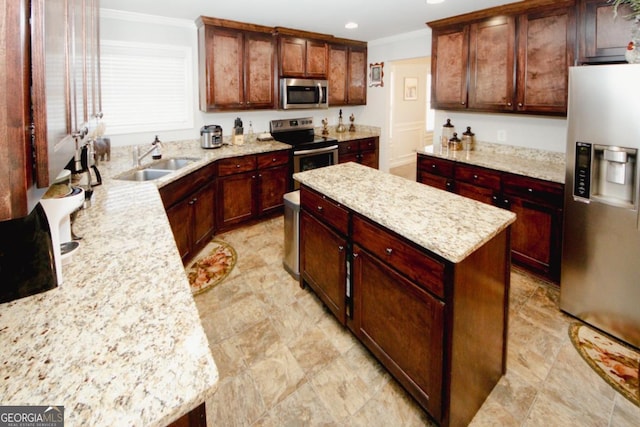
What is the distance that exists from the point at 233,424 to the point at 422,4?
3837 millimetres

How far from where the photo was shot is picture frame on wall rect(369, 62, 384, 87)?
537 cm

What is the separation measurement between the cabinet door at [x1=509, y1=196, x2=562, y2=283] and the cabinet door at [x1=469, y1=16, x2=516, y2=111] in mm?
1138

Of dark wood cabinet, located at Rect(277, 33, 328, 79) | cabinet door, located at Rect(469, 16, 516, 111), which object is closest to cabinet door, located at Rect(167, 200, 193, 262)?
dark wood cabinet, located at Rect(277, 33, 328, 79)

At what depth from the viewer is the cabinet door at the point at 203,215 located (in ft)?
11.2

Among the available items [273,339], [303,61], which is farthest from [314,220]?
[303,61]

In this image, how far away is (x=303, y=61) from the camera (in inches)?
186

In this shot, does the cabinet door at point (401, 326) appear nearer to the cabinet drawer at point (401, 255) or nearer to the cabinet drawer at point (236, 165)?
the cabinet drawer at point (401, 255)

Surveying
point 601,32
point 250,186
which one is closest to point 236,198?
point 250,186

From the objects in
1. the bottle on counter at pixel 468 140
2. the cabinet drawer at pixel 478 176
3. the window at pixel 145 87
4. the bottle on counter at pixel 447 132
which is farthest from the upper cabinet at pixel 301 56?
the cabinet drawer at pixel 478 176

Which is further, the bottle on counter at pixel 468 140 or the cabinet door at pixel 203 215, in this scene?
the bottle on counter at pixel 468 140

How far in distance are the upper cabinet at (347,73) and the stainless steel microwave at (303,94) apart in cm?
30

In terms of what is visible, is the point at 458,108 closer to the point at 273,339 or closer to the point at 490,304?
the point at 490,304

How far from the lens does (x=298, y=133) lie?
5.30 m

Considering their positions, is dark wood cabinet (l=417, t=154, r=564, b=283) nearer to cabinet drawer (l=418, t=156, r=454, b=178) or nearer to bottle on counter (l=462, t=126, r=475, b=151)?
cabinet drawer (l=418, t=156, r=454, b=178)
